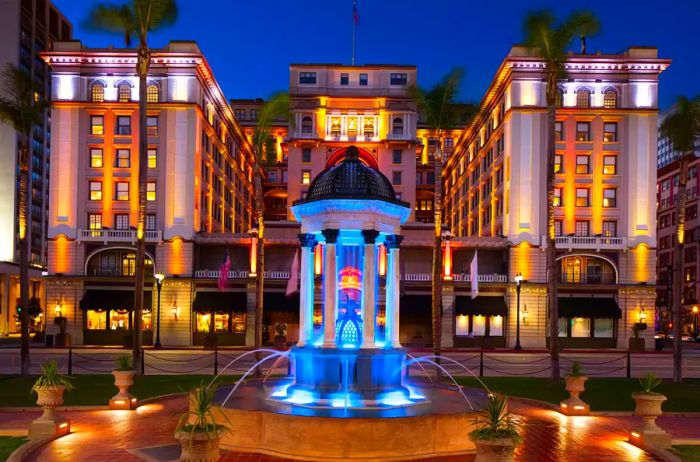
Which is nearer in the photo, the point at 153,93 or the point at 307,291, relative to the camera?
the point at 307,291

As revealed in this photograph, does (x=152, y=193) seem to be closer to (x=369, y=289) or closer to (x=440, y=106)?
Answer: (x=440, y=106)

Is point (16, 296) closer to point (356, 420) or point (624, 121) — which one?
point (624, 121)

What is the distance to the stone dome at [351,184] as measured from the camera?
22062 mm

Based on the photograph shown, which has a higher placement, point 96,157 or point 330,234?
point 96,157

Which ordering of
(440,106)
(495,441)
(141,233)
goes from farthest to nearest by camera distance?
(440,106), (141,233), (495,441)

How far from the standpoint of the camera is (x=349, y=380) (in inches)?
826

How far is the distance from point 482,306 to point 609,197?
15177mm

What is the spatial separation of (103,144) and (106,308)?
47.5 ft

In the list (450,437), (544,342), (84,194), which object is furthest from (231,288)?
(450,437)

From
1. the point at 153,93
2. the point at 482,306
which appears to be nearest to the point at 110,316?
the point at 153,93

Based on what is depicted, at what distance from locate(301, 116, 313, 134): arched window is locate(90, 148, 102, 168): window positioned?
82.2 ft

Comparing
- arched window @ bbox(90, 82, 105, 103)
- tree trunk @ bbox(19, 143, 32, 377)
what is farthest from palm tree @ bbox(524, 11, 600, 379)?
arched window @ bbox(90, 82, 105, 103)

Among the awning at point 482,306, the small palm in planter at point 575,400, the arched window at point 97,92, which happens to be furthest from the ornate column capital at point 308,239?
the arched window at point 97,92

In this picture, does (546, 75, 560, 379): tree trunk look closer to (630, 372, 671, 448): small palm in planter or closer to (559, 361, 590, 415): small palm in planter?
(559, 361, 590, 415): small palm in planter
